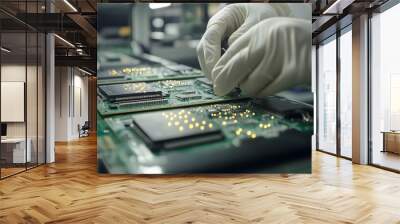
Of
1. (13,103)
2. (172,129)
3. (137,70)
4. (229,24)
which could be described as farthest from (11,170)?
(229,24)

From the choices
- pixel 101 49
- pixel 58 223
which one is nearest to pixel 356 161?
pixel 101 49

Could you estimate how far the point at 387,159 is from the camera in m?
7.27

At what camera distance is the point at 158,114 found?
20.0 ft

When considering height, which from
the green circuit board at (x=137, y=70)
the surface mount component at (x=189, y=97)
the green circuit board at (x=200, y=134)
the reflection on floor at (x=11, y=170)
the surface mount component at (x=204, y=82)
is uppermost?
the green circuit board at (x=137, y=70)

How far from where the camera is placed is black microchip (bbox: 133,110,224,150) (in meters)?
6.07

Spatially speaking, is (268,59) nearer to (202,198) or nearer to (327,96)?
(202,198)

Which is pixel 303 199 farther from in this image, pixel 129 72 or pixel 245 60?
pixel 129 72

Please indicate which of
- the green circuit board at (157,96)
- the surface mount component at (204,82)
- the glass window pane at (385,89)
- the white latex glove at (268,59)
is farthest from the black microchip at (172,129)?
the glass window pane at (385,89)

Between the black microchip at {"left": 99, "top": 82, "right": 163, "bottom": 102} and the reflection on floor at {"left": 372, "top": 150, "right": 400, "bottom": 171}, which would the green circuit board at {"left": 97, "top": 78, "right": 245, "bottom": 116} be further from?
the reflection on floor at {"left": 372, "top": 150, "right": 400, "bottom": 171}

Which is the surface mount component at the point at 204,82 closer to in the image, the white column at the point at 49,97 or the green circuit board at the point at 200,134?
the green circuit board at the point at 200,134

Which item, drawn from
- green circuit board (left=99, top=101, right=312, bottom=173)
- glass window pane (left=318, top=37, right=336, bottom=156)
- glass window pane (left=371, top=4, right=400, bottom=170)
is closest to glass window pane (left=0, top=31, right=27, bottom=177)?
green circuit board (left=99, top=101, right=312, bottom=173)

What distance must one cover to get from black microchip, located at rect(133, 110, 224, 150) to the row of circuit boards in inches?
0.6

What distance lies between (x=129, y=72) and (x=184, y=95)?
0.98 m

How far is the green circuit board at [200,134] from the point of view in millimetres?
6094
